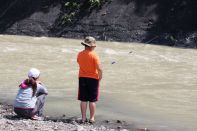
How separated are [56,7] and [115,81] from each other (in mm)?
14710

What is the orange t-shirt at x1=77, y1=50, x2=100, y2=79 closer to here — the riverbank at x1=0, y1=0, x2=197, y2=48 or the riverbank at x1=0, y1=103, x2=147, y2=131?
the riverbank at x1=0, y1=103, x2=147, y2=131

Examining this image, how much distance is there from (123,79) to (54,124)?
6.21 m

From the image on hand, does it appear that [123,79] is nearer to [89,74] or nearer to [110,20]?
[89,74]

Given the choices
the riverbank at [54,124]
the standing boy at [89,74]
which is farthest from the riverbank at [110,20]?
the standing boy at [89,74]

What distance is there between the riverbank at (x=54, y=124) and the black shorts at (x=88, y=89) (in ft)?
1.55

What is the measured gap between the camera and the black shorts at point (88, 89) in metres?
10.0

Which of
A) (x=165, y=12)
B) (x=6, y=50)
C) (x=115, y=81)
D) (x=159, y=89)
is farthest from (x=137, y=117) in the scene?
(x=165, y=12)

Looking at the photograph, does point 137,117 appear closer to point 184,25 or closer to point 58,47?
point 58,47

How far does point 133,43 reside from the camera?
24.9 metres

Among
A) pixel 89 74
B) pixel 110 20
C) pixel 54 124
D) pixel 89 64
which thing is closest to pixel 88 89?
pixel 89 74

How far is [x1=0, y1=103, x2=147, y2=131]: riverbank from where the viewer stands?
9086 millimetres

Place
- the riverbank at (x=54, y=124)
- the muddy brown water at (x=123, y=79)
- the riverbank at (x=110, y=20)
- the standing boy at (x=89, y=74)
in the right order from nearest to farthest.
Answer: the riverbank at (x=54, y=124)
the standing boy at (x=89, y=74)
the muddy brown water at (x=123, y=79)
the riverbank at (x=110, y=20)

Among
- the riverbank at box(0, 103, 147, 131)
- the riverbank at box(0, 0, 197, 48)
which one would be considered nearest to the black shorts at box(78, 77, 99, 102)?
the riverbank at box(0, 103, 147, 131)

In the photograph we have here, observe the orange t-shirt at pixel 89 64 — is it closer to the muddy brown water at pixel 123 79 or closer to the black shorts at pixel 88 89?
the black shorts at pixel 88 89
